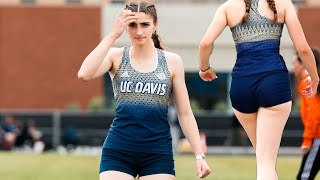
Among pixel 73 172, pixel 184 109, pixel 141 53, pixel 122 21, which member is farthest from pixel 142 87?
pixel 73 172

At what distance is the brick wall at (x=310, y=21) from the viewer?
2336 inches

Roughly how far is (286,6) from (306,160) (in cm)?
387

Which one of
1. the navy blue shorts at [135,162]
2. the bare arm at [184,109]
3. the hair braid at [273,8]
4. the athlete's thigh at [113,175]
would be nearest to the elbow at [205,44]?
the hair braid at [273,8]

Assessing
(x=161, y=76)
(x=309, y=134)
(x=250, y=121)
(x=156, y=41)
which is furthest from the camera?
(x=309, y=134)

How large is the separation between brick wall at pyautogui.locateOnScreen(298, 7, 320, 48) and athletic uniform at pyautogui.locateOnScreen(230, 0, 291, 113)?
50372 millimetres

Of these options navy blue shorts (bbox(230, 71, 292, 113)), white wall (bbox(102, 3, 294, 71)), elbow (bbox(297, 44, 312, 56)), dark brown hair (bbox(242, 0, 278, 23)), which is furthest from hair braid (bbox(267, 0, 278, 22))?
white wall (bbox(102, 3, 294, 71))

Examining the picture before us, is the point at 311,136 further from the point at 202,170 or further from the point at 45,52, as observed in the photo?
the point at 45,52

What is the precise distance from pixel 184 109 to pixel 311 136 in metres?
4.33

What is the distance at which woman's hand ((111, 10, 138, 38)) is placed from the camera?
8.19 m

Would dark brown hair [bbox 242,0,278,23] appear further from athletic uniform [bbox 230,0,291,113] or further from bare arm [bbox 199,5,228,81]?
bare arm [bbox 199,5,228,81]

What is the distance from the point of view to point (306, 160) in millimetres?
12812

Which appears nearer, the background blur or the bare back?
the bare back

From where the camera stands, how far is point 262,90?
9.33 metres

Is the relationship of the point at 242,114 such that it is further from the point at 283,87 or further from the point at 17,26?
the point at 17,26
